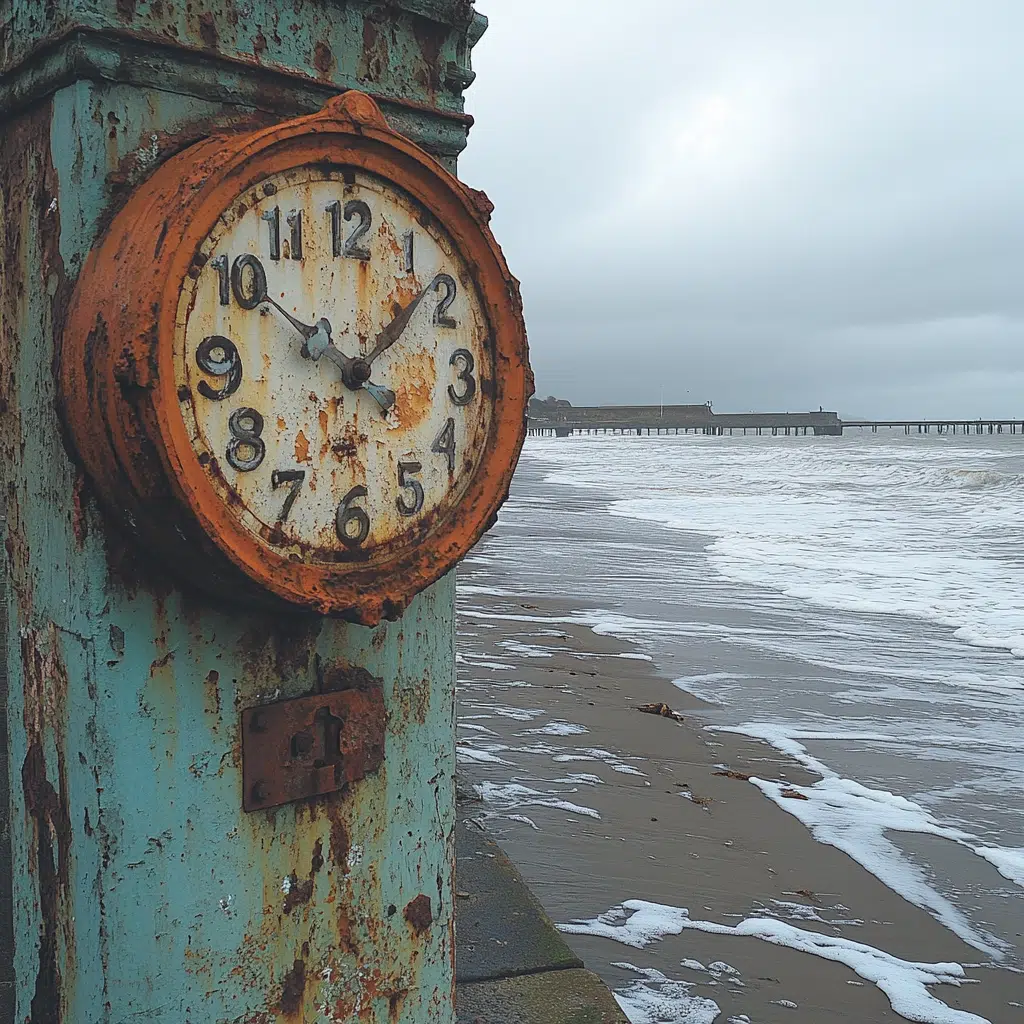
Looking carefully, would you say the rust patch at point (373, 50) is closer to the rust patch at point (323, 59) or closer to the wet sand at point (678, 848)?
the rust patch at point (323, 59)

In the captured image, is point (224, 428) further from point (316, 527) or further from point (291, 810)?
point (291, 810)

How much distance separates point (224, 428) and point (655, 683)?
207 inches

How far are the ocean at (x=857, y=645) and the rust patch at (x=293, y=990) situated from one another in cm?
257

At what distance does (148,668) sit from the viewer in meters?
1.21

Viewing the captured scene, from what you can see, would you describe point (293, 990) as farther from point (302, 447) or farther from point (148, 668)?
point (302, 447)

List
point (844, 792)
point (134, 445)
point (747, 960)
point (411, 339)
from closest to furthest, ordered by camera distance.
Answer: point (134, 445) < point (411, 339) < point (747, 960) < point (844, 792)

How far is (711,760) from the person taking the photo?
4840 mm

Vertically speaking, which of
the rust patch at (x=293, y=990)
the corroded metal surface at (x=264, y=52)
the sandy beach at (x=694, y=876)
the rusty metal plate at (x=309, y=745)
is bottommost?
the sandy beach at (x=694, y=876)

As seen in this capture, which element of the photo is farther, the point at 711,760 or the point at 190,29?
the point at 711,760

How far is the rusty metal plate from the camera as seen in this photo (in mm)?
1294

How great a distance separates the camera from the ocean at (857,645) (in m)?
3.98

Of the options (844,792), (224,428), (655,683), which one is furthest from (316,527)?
(655,683)

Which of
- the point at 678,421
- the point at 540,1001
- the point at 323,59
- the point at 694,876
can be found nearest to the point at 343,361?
the point at 323,59

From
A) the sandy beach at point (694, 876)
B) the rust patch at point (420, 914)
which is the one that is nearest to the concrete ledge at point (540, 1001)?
the sandy beach at point (694, 876)
